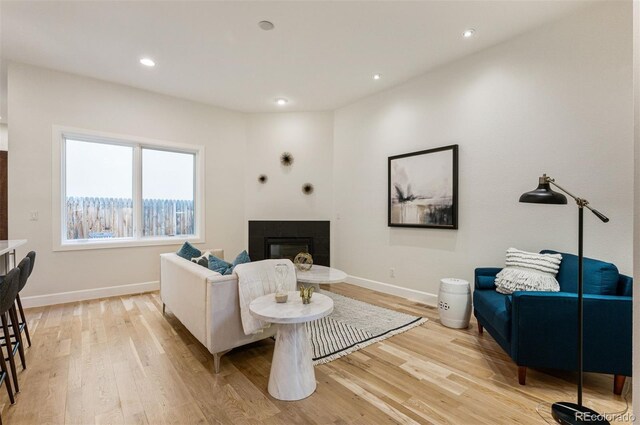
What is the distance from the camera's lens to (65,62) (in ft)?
11.8

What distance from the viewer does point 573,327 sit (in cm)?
193

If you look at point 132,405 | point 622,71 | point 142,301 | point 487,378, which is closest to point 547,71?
point 622,71

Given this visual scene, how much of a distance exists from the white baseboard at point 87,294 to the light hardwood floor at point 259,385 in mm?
1075

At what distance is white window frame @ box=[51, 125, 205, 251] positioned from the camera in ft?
12.6

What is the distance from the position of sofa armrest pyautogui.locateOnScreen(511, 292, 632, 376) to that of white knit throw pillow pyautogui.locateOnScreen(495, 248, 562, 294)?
0.48m

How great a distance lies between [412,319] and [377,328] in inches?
19.9

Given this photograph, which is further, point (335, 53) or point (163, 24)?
point (335, 53)

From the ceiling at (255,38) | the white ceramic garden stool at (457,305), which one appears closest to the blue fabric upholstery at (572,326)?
the white ceramic garden stool at (457,305)

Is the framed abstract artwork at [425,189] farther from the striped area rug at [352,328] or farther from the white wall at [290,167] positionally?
the white wall at [290,167]

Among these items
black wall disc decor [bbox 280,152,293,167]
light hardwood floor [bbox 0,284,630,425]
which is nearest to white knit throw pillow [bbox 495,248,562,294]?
light hardwood floor [bbox 0,284,630,425]

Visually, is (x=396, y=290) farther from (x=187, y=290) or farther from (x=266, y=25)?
(x=266, y=25)

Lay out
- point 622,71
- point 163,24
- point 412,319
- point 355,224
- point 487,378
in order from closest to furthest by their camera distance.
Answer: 1. point 487,378
2. point 622,71
3. point 163,24
4. point 412,319
5. point 355,224

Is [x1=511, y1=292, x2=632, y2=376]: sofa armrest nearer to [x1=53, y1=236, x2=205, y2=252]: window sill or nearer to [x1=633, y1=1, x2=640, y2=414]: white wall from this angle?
[x1=633, y1=1, x2=640, y2=414]: white wall

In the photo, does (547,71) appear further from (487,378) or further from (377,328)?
(377,328)
